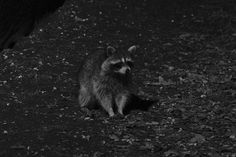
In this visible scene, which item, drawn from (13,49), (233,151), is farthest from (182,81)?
(13,49)

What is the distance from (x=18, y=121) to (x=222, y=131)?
114 inches

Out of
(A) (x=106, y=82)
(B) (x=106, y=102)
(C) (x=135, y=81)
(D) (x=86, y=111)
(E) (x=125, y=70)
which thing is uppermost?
(E) (x=125, y=70)

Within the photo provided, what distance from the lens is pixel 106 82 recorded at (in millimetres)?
8664

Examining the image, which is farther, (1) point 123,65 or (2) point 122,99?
(2) point 122,99

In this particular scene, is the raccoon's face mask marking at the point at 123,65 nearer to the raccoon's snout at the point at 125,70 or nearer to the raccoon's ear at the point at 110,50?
the raccoon's snout at the point at 125,70

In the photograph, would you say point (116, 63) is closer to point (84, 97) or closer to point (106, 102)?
point (106, 102)

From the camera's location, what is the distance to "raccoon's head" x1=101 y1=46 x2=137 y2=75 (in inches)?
327

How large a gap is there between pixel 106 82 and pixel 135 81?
1359 millimetres

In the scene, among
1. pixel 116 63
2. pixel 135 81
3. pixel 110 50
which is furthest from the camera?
pixel 135 81

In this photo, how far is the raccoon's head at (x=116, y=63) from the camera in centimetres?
830

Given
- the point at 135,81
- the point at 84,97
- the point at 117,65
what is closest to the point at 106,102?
the point at 84,97

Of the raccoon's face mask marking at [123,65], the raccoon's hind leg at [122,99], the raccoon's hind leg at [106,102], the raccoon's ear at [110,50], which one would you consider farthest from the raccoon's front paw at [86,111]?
the raccoon's ear at [110,50]

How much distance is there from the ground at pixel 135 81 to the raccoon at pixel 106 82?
0.22 m

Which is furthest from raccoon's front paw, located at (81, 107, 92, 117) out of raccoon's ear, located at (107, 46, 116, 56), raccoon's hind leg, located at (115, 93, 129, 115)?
raccoon's ear, located at (107, 46, 116, 56)
